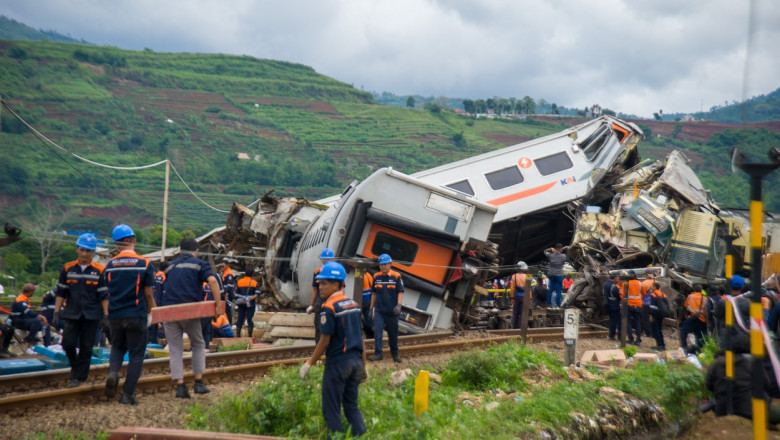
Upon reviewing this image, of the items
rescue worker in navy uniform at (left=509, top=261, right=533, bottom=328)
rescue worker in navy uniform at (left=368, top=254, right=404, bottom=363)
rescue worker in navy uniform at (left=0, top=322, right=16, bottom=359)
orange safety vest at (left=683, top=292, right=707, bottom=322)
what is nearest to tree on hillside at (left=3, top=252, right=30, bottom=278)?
rescue worker in navy uniform at (left=0, top=322, right=16, bottom=359)

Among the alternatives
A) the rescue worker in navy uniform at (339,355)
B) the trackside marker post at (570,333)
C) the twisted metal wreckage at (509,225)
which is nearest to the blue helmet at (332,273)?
the rescue worker in navy uniform at (339,355)

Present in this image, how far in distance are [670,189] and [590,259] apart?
3.59 metres

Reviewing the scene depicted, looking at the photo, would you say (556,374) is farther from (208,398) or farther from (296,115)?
(296,115)

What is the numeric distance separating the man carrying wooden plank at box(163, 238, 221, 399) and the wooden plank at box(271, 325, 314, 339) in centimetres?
544

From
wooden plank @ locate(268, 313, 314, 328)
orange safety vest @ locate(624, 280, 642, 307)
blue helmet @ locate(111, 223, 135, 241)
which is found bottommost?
wooden plank @ locate(268, 313, 314, 328)

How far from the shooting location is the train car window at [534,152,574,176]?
1967 cm

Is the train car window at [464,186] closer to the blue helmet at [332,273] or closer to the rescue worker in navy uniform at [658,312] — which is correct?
the rescue worker in navy uniform at [658,312]

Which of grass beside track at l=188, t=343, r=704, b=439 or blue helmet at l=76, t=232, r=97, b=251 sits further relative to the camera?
blue helmet at l=76, t=232, r=97, b=251

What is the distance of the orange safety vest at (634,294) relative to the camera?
14938 millimetres

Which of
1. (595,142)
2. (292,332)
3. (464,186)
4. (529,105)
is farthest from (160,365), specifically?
(529,105)

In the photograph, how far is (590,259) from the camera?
18.1 metres

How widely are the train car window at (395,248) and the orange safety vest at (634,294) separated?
480 centimetres

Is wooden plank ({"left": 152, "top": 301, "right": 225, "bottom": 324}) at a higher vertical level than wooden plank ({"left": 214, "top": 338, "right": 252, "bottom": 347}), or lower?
higher

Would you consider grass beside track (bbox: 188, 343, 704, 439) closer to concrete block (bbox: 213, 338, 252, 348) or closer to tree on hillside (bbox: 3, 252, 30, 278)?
concrete block (bbox: 213, 338, 252, 348)
